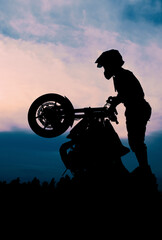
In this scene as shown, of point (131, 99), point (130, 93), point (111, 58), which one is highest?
point (111, 58)

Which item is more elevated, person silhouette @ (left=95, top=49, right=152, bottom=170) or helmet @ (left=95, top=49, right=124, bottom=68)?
helmet @ (left=95, top=49, right=124, bottom=68)

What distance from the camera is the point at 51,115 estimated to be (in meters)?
7.70

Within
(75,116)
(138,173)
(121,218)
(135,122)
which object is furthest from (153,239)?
(75,116)

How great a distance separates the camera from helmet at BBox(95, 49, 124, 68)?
21.0ft

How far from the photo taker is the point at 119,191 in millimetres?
5430

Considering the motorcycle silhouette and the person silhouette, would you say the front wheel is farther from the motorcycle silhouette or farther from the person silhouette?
the person silhouette

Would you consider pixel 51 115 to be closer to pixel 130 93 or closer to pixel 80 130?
pixel 80 130

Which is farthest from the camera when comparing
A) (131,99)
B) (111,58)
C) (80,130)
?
(80,130)

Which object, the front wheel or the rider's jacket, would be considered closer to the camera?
the rider's jacket

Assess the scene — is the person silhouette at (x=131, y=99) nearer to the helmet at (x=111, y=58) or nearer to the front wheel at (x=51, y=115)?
the helmet at (x=111, y=58)

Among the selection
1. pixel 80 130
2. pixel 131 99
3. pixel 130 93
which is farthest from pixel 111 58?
pixel 80 130

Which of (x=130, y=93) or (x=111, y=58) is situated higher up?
(x=111, y=58)

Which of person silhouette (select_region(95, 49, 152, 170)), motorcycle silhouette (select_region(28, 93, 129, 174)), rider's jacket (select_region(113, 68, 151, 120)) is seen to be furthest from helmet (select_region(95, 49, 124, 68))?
motorcycle silhouette (select_region(28, 93, 129, 174))

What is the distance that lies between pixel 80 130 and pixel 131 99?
2.30 m
